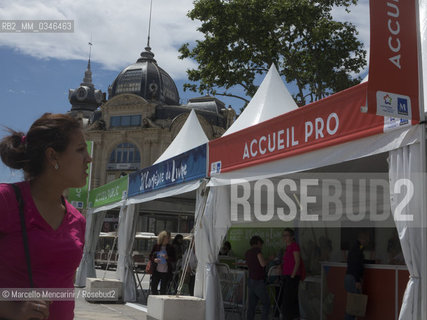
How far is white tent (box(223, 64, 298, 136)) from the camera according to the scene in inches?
348

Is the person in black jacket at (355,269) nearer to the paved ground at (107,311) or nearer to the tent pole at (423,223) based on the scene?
the tent pole at (423,223)

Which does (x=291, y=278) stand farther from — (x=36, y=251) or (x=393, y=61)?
(x=36, y=251)

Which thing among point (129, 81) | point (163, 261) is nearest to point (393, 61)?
point (163, 261)

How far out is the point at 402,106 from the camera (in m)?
4.54

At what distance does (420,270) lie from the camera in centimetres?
450

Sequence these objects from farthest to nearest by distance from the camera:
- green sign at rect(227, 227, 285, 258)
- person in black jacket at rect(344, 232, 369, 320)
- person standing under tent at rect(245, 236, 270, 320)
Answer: green sign at rect(227, 227, 285, 258) → person standing under tent at rect(245, 236, 270, 320) → person in black jacket at rect(344, 232, 369, 320)

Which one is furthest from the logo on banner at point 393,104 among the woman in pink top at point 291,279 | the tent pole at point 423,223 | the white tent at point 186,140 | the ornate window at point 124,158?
the ornate window at point 124,158

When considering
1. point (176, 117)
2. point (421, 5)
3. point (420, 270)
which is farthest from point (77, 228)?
point (176, 117)

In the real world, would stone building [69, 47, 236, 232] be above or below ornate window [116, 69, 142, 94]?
below

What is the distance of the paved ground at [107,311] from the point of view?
9.41 meters

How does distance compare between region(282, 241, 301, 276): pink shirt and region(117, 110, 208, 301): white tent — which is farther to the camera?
region(117, 110, 208, 301): white tent

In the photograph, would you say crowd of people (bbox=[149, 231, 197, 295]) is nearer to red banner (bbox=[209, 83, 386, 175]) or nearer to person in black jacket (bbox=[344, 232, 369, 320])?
red banner (bbox=[209, 83, 386, 175])

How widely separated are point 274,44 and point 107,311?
11.3m

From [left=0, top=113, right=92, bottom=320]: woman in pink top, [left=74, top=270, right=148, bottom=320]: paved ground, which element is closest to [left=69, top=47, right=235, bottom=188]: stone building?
[left=74, top=270, right=148, bottom=320]: paved ground
